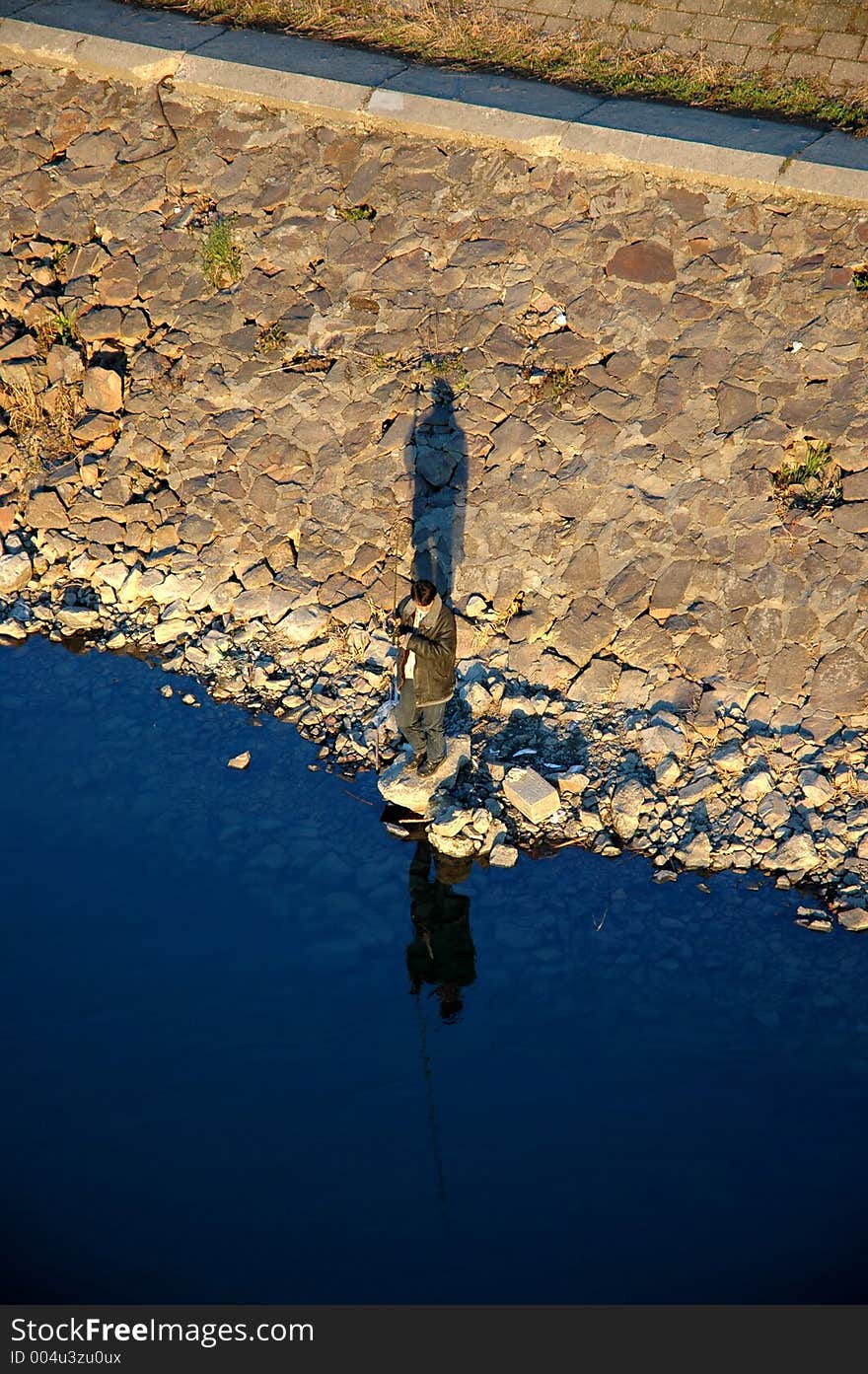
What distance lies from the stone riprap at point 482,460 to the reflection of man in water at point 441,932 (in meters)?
0.24

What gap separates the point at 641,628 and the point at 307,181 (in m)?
5.51

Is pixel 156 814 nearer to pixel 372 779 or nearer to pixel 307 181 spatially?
pixel 372 779

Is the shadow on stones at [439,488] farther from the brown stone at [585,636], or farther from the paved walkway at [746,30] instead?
the paved walkway at [746,30]

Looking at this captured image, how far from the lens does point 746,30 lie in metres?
11.6

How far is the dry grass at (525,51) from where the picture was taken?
11.3 m

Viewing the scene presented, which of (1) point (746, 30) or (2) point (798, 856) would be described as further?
(1) point (746, 30)

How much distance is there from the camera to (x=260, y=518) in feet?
35.6

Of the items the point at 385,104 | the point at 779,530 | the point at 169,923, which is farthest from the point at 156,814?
the point at 385,104

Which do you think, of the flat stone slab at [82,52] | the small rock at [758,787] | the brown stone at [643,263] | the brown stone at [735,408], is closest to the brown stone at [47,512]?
the flat stone slab at [82,52]

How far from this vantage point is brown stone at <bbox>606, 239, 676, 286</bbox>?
34.7 ft

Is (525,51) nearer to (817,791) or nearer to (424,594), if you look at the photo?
(424,594)

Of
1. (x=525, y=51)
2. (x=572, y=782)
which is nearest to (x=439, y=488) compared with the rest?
(x=572, y=782)

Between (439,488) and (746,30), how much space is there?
18.0ft

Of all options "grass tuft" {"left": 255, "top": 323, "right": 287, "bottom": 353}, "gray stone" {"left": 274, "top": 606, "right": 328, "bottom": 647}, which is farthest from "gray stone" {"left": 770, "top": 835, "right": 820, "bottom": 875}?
"grass tuft" {"left": 255, "top": 323, "right": 287, "bottom": 353}
